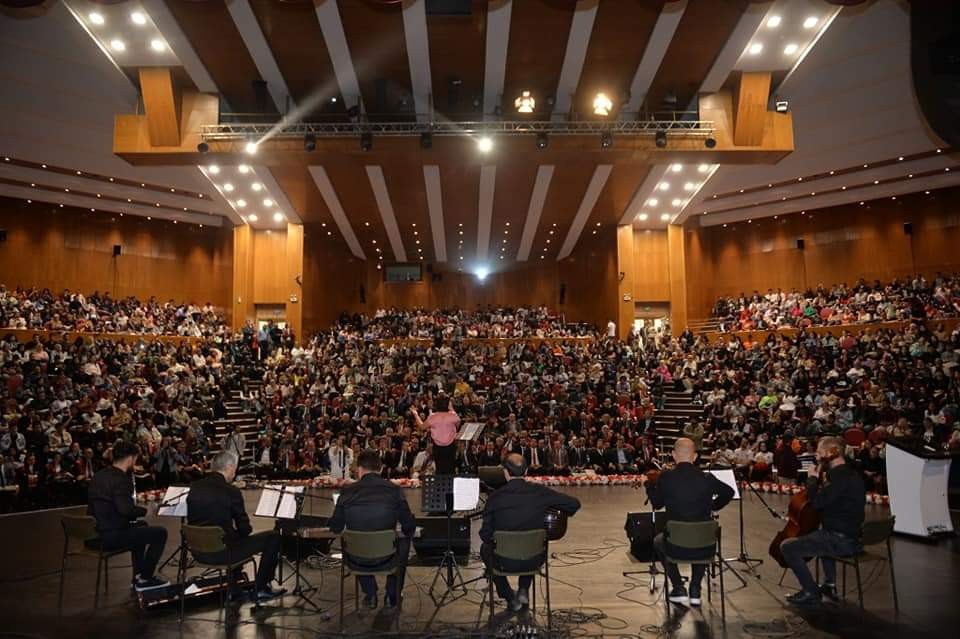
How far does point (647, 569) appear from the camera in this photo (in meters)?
5.75

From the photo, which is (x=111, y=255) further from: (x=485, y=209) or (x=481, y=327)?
(x=481, y=327)

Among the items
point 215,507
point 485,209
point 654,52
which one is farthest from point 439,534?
point 485,209

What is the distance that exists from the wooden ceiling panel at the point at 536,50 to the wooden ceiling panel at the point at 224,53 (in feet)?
15.2

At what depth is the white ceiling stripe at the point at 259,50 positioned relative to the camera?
10461 mm

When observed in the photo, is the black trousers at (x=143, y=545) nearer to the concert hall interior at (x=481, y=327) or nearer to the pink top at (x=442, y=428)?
the concert hall interior at (x=481, y=327)

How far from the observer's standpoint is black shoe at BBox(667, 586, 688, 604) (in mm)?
4746

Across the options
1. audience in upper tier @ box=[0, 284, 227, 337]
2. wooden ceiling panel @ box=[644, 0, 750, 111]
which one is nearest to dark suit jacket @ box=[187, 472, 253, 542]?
wooden ceiling panel @ box=[644, 0, 750, 111]

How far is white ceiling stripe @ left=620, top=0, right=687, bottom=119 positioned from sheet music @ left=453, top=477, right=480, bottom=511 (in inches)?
312

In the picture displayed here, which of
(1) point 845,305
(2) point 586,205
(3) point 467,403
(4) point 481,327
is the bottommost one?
(3) point 467,403

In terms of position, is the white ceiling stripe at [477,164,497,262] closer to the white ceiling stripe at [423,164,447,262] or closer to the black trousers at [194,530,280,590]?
the white ceiling stripe at [423,164,447,262]

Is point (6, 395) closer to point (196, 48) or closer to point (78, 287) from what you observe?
point (196, 48)

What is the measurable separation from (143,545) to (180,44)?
939cm

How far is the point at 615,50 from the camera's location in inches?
470

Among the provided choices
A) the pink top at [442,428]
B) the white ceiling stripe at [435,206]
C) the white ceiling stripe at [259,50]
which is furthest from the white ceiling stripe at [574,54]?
the pink top at [442,428]
